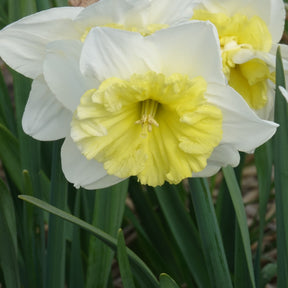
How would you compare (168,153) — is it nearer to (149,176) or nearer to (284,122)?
(149,176)

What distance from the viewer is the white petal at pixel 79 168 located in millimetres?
683

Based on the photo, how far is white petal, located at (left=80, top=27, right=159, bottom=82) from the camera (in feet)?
1.95

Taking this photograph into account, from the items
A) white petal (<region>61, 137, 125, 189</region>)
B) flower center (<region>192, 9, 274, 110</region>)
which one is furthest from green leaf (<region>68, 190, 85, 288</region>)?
flower center (<region>192, 9, 274, 110</region>)

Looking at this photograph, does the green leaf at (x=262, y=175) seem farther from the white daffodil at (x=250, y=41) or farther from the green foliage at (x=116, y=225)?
the white daffodil at (x=250, y=41)

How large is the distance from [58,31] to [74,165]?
0.17 meters

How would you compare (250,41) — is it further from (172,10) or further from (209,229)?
(209,229)

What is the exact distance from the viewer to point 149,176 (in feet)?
2.17

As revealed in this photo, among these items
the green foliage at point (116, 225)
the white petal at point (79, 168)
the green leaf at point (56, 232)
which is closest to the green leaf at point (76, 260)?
the green foliage at point (116, 225)

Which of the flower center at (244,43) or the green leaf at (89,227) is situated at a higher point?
the flower center at (244,43)

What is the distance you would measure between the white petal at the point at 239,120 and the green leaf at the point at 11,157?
567 mm

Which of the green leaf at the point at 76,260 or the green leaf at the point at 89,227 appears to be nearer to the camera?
the green leaf at the point at 89,227

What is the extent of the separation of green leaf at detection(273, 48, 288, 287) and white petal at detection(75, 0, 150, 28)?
7.1 inches

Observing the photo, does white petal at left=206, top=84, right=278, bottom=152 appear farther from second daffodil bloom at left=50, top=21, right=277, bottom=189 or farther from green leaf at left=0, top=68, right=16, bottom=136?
green leaf at left=0, top=68, right=16, bottom=136

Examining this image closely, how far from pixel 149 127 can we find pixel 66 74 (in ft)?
0.39
